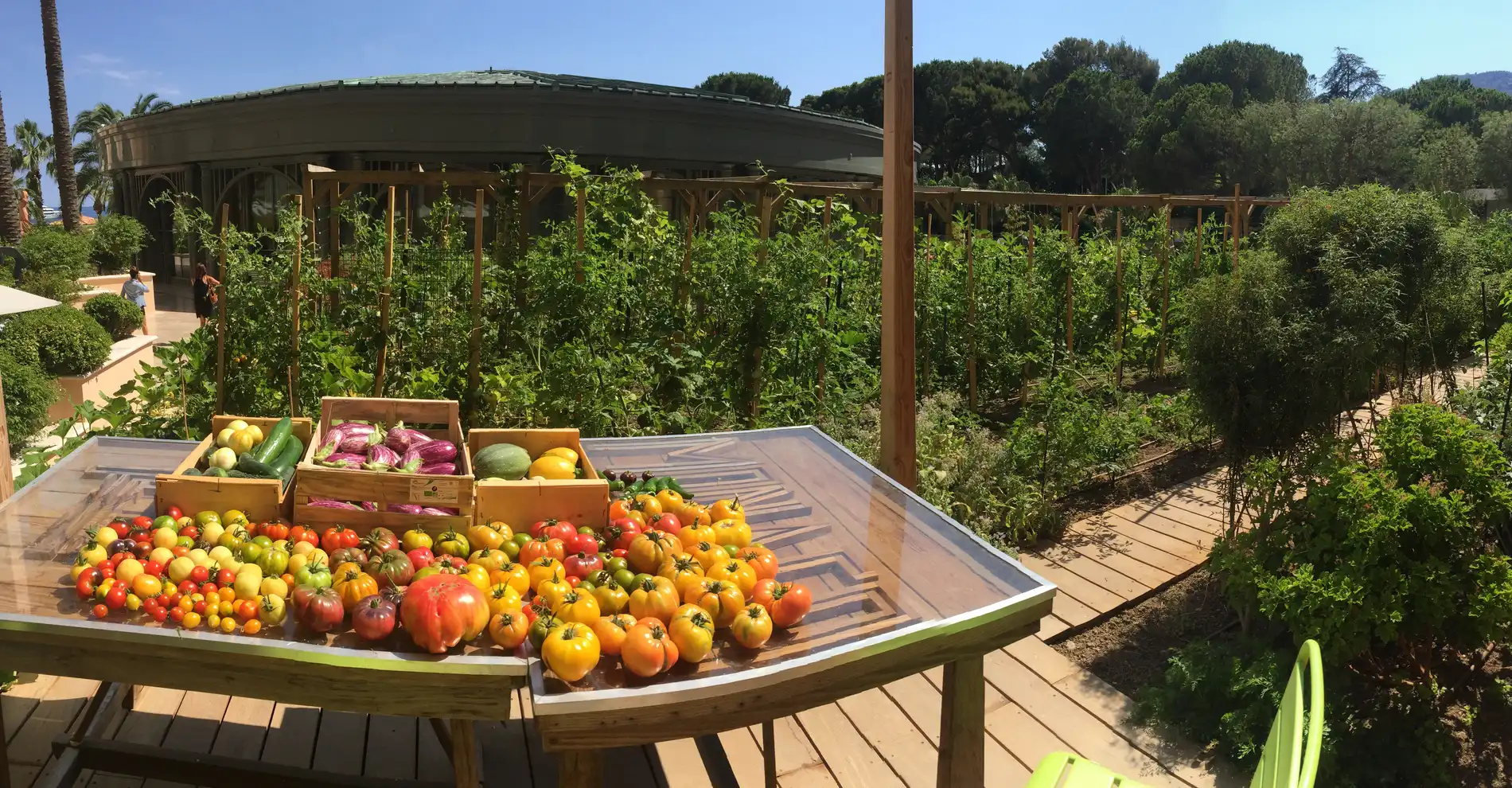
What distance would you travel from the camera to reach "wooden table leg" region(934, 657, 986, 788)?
199 cm

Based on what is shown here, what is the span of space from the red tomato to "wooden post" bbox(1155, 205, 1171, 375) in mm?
7099

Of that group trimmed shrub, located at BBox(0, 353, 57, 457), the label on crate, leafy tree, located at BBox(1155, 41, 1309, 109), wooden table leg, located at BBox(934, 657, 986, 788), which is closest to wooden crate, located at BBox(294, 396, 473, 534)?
the label on crate

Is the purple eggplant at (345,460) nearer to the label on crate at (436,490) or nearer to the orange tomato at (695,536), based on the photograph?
the label on crate at (436,490)

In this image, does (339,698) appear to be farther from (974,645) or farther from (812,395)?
(812,395)

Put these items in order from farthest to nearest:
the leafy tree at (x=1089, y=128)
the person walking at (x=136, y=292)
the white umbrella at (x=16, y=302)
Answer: the leafy tree at (x=1089, y=128), the person walking at (x=136, y=292), the white umbrella at (x=16, y=302)

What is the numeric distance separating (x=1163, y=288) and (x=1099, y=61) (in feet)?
170

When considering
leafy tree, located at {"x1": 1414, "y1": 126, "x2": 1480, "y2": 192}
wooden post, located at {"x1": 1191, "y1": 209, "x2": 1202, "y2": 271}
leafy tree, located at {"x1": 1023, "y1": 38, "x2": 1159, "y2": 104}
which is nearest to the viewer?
wooden post, located at {"x1": 1191, "y1": 209, "x2": 1202, "y2": 271}

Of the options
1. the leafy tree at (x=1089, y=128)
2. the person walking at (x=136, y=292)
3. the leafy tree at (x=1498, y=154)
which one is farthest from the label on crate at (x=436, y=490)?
the leafy tree at (x=1089, y=128)

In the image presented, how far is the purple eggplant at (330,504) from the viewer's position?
2.16 metres

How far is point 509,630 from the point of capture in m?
1.71

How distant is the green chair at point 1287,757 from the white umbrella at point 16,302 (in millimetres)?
3621

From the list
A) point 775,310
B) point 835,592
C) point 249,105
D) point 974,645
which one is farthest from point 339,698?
point 249,105

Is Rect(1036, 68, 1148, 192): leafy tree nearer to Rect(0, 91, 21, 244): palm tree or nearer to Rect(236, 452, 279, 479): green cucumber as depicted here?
Rect(0, 91, 21, 244): palm tree

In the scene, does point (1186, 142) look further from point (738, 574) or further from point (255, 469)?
point (255, 469)
